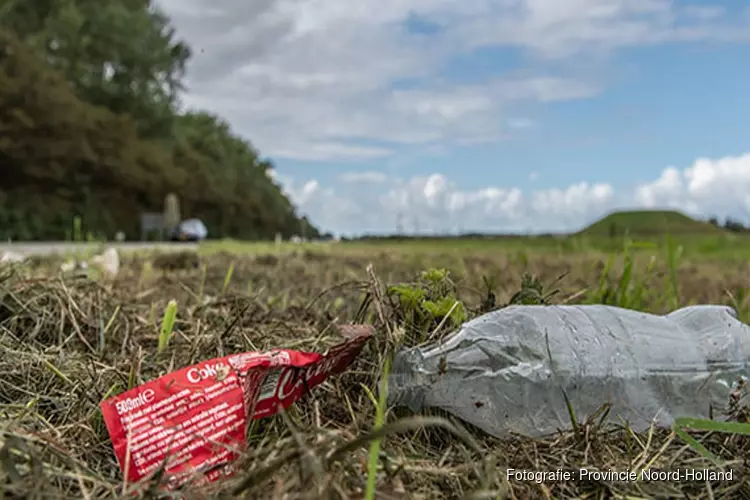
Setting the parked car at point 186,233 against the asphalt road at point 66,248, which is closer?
the asphalt road at point 66,248

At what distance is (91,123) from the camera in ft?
70.9

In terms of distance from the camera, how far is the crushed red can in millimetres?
866

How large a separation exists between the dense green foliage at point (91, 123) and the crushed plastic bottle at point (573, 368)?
18.2 meters

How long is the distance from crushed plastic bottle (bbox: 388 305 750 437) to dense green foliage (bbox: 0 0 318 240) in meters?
18.2

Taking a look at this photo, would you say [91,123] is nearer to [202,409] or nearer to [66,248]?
[66,248]

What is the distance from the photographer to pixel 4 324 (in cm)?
145

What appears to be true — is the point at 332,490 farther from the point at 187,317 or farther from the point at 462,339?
the point at 187,317

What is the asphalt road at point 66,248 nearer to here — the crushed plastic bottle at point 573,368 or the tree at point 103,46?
the crushed plastic bottle at point 573,368

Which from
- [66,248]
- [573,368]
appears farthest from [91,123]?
[573,368]

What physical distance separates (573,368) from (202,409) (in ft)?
1.99

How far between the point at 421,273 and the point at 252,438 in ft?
1.44

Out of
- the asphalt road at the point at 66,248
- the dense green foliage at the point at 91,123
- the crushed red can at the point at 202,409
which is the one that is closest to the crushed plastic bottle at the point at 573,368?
the crushed red can at the point at 202,409

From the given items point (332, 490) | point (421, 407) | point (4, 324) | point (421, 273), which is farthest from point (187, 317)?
point (332, 490)

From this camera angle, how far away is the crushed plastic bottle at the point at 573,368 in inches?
41.9
